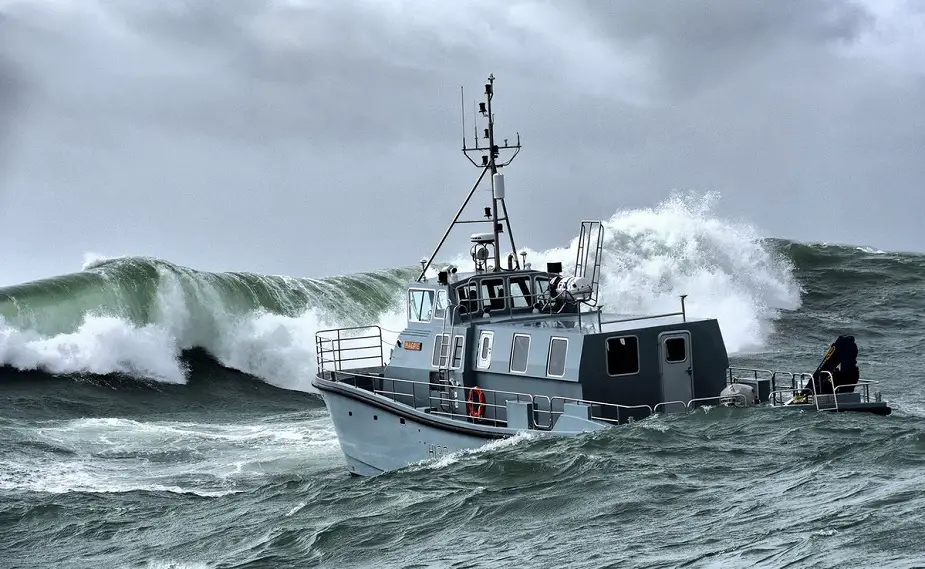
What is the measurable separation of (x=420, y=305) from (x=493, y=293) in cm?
106

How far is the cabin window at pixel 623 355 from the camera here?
1447 centimetres

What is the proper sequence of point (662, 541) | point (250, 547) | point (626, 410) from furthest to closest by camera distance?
1. point (626, 410)
2. point (250, 547)
3. point (662, 541)

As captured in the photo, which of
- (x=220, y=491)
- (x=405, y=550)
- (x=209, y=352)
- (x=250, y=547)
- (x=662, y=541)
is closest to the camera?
(x=662, y=541)

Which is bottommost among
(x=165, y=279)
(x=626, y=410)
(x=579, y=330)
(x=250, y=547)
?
(x=250, y=547)

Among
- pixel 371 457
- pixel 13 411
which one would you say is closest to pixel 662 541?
pixel 371 457

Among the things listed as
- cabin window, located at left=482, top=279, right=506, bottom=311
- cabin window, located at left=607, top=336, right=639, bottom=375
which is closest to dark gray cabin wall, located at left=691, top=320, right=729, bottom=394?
cabin window, located at left=607, top=336, right=639, bottom=375

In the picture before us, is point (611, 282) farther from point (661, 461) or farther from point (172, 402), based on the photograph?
point (661, 461)

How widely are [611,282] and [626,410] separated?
21.4 metres

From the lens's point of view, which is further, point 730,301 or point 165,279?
point 730,301

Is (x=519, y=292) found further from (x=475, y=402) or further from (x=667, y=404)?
(x=667, y=404)

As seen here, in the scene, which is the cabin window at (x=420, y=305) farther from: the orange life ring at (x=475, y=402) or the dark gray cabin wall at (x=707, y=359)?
the dark gray cabin wall at (x=707, y=359)

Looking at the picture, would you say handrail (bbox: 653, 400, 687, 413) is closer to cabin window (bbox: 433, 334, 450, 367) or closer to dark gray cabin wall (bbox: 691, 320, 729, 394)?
dark gray cabin wall (bbox: 691, 320, 729, 394)

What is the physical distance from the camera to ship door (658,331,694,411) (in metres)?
14.8

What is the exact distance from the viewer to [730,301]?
3431 cm
